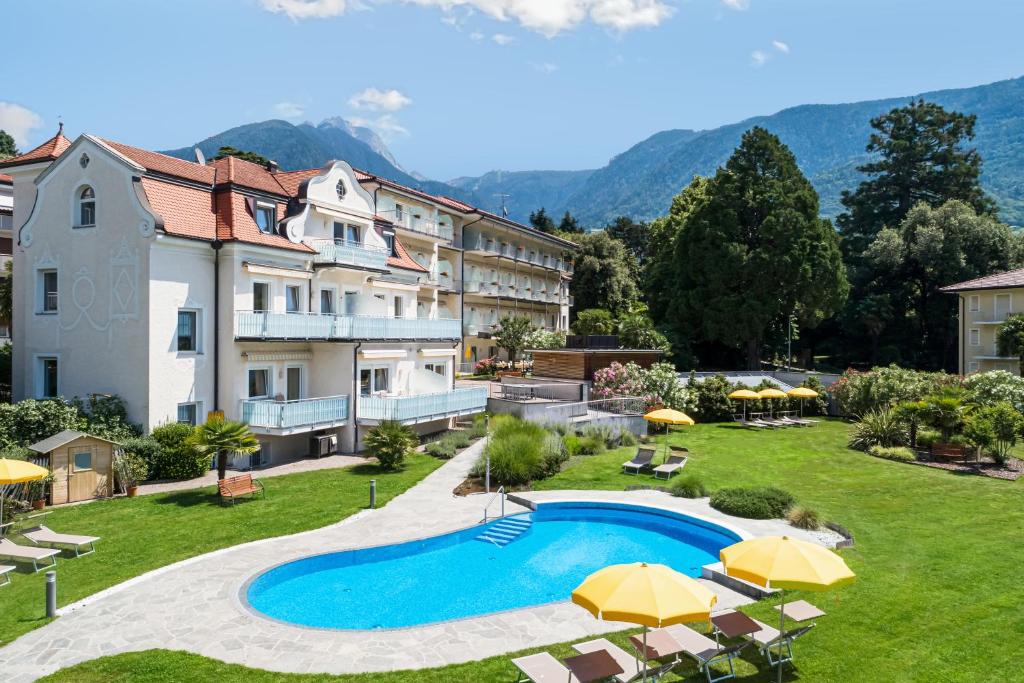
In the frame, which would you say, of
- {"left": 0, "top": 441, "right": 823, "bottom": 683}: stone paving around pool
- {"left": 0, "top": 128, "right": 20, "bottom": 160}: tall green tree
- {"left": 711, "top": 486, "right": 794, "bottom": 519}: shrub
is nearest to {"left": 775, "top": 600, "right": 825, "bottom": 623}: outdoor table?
{"left": 0, "top": 441, "right": 823, "bottom": 683}: stone paving around pool

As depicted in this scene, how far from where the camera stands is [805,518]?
1680cm

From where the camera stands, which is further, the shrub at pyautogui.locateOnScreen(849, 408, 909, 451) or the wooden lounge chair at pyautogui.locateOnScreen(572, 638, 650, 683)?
the shrub at pyautogui.locateOnScreen(849, 408, 909, 451)

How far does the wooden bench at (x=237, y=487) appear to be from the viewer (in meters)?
18.8

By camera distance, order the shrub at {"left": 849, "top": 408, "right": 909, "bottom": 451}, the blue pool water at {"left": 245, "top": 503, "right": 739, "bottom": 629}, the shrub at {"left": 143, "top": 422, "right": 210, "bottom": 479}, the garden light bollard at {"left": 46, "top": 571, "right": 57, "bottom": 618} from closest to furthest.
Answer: the garden light bollard at {"left": 46, "top": 571, "right": 57, "bottom": 618}, the blue pool water at {"left": 245, "top": 503, "right": 739, "bottom": 629}, the shrub at {"left": 143, "top": 422, "right": 210, "bottom": 479}, the shrub at {"left": 849, "top": 408, "right": 909, "bottom": 451}

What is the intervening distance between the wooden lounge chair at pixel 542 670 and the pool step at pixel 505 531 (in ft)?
26.1

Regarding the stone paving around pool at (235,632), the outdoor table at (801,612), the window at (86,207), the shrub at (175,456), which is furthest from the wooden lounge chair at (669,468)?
the window at (86,207)

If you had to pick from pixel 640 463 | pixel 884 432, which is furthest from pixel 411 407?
pixel 884 432

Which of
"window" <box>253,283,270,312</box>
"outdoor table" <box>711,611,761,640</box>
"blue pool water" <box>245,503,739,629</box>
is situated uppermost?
"window" <box>253,283,270,312</box>

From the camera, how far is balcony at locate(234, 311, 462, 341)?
24.0 metres

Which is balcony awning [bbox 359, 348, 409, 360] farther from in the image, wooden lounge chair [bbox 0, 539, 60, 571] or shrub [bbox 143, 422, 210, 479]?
wooden lounge chair [bbox 0, 539, 60, 571]

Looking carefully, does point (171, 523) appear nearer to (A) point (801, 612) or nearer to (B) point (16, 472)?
(B) point (16, 472)

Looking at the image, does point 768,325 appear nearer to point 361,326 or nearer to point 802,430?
point 802,430

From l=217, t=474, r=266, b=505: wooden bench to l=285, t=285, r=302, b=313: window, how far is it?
29.3 ft

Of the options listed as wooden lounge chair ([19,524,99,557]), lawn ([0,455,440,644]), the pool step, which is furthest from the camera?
the pool step
